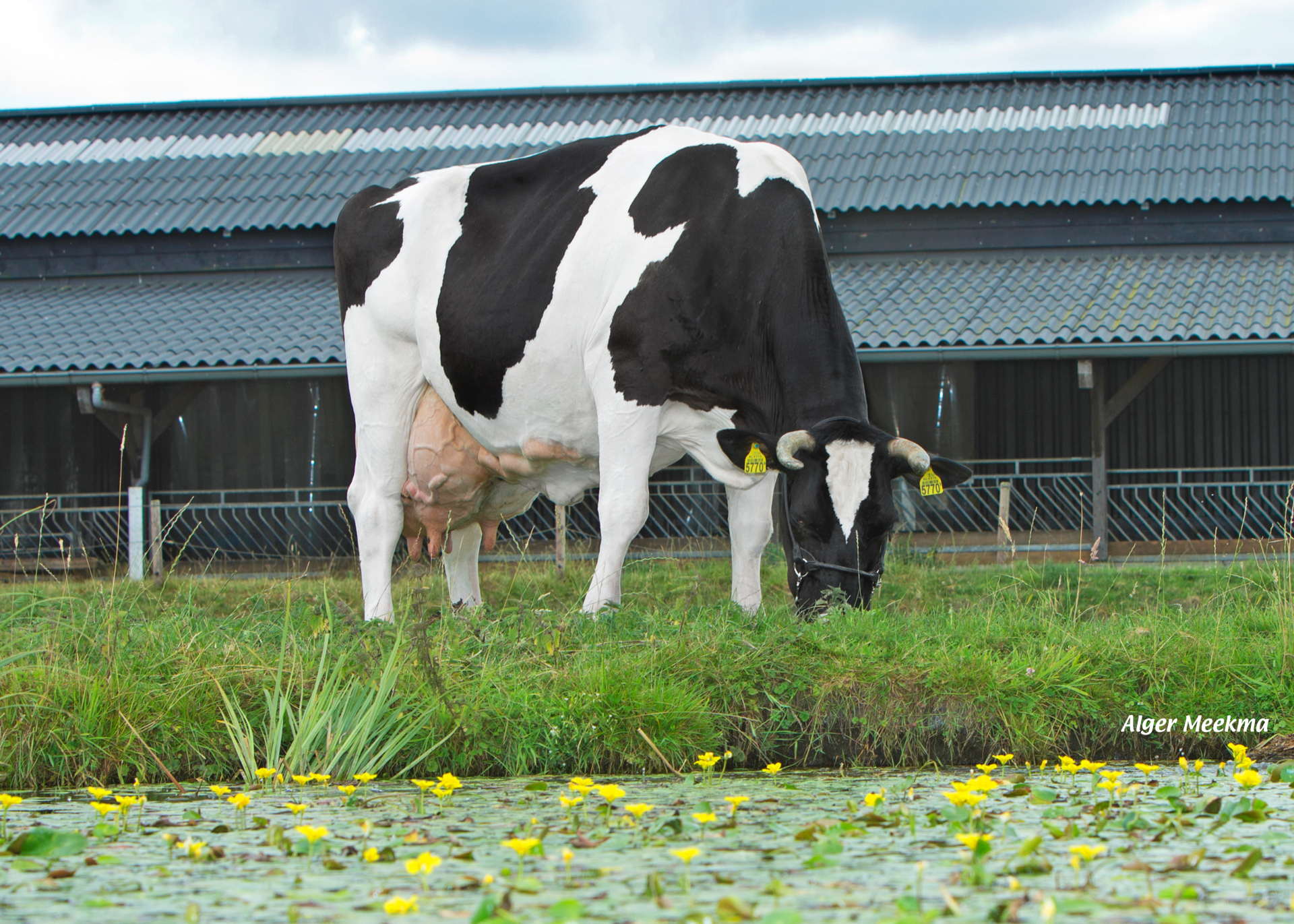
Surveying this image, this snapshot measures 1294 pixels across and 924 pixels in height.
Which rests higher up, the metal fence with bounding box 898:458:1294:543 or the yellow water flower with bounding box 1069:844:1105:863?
the metal fence with bounding box 898:458:1294:543

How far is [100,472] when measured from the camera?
14578 millimetres

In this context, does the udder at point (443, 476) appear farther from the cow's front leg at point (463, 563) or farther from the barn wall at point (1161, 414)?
the barn wall at point (1161, 414)

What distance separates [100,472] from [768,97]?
9.22 m

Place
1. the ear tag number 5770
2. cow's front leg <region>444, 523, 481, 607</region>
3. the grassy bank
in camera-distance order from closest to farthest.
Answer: the grassy bank, the ear tag number 5770, cow's front leg <region>444, 523, 481, 607</region>

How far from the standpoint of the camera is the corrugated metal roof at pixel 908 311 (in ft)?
37.4

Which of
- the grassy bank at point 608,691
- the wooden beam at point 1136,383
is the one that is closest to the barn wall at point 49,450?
the wooden beam at point 1136,383

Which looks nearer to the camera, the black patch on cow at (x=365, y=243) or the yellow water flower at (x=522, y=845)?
the yellow water flower at (x=522, y=845)

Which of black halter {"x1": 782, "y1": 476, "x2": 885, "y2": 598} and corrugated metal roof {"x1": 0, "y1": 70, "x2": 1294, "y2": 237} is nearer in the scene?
black halter {"x1": 782, "y1": 476, "x2": 885, "y2": 598}

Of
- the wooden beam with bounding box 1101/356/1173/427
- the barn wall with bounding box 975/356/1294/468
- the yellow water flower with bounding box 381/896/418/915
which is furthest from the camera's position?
the barn wall with bounding box 975/356/1294/468

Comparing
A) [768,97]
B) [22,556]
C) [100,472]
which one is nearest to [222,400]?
[100,472]

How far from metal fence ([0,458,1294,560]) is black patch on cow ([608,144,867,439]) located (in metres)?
6.71

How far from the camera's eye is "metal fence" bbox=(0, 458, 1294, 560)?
12.8 m

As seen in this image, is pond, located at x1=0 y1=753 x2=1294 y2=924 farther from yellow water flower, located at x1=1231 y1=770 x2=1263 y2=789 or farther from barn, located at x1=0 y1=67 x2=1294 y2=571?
barn, located at x1=0 y1=67 x2=1294 y2=571

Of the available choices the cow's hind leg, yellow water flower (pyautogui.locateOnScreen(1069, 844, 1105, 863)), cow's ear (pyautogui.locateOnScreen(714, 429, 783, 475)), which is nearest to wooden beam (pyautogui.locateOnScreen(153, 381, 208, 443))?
the cow's hind leg
